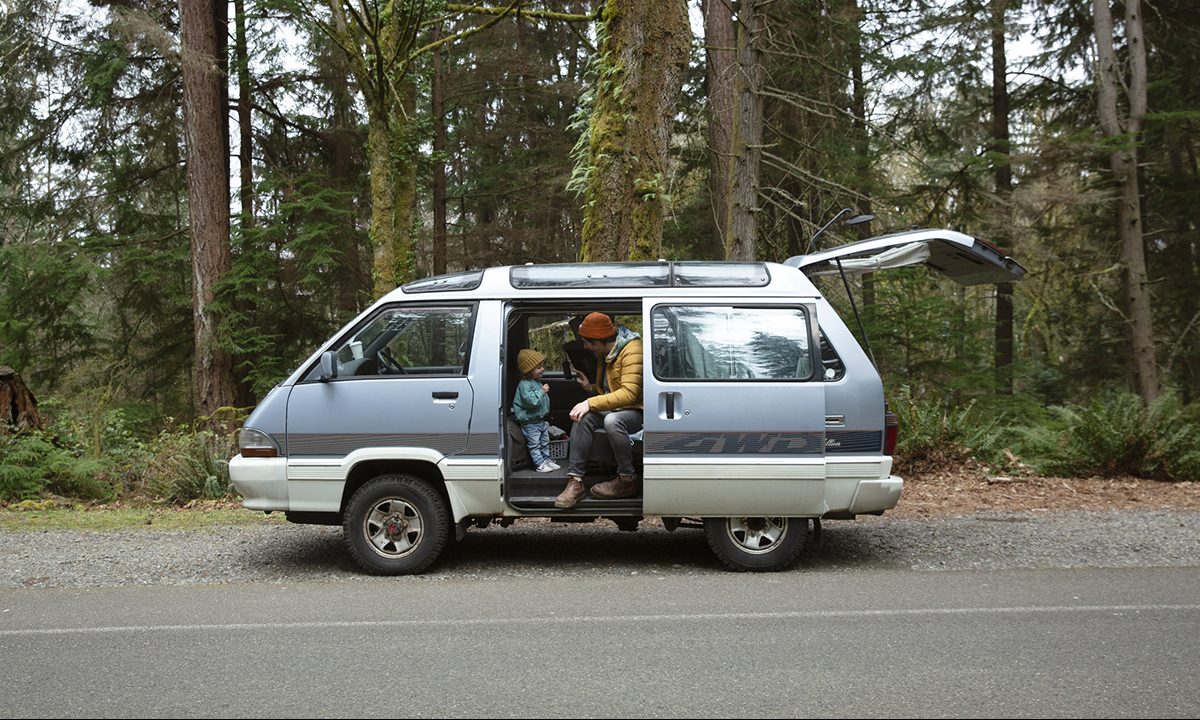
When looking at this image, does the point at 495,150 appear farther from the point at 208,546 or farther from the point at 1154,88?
the point at 208,546

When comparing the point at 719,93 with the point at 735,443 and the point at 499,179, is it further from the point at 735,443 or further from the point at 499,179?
the point at 735,443

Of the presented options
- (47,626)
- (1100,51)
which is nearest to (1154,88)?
(1100,51)

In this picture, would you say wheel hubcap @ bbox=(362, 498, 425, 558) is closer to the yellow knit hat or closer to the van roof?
the yellow knit hat

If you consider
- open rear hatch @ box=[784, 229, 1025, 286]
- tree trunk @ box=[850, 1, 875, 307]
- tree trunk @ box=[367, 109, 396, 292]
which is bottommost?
open rear hatch @ box=[784, 229, 1025, 286]

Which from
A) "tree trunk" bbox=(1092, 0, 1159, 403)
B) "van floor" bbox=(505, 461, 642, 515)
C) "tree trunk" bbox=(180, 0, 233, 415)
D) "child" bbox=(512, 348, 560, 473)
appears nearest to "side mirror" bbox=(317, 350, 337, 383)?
"child" bbox=(512, 348, 560, 473)

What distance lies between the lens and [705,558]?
804 cm

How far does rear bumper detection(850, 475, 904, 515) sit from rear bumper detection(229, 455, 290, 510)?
14.0ft

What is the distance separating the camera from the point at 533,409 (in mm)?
7840

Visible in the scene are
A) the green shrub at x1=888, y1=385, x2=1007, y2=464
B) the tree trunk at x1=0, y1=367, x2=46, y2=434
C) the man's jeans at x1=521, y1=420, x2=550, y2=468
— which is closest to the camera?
the man's jeans at x1=521, y1=420, x2=550, y2=468

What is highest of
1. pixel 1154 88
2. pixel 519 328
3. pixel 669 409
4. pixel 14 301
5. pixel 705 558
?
pixel 1154 88

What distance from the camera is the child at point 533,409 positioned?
7.77 metres

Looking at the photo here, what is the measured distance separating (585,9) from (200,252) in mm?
9914

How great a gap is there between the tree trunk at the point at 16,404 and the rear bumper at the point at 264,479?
7.23m

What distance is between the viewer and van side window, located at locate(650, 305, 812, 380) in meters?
7.38
